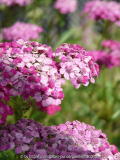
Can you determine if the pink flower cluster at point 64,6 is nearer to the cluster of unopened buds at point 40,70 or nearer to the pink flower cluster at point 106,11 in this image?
the pink flower cluster at point 106,11

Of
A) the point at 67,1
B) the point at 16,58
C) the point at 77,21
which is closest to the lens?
the point at 16,58

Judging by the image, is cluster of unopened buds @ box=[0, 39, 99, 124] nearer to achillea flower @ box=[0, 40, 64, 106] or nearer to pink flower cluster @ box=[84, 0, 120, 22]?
achillea flower @ box=[0, 40, 64, 106]

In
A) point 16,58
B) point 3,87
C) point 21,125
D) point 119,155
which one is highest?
point 16,58

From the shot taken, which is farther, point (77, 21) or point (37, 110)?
point (77, 21)

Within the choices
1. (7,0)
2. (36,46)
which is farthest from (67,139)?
(7,0)

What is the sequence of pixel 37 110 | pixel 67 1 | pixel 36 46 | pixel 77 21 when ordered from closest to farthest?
pixel 36 46 → pixel 37 110 → pixel 67 1 → pixel 77 21

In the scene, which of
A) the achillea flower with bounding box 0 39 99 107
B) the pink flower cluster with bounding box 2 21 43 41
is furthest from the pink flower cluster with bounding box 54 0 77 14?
the achillea flower with bounding box 0 39 99 107

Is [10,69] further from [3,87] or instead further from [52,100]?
[52,100]

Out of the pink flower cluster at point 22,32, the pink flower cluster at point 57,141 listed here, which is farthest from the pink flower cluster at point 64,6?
the pink flower cluster at point 57,141
